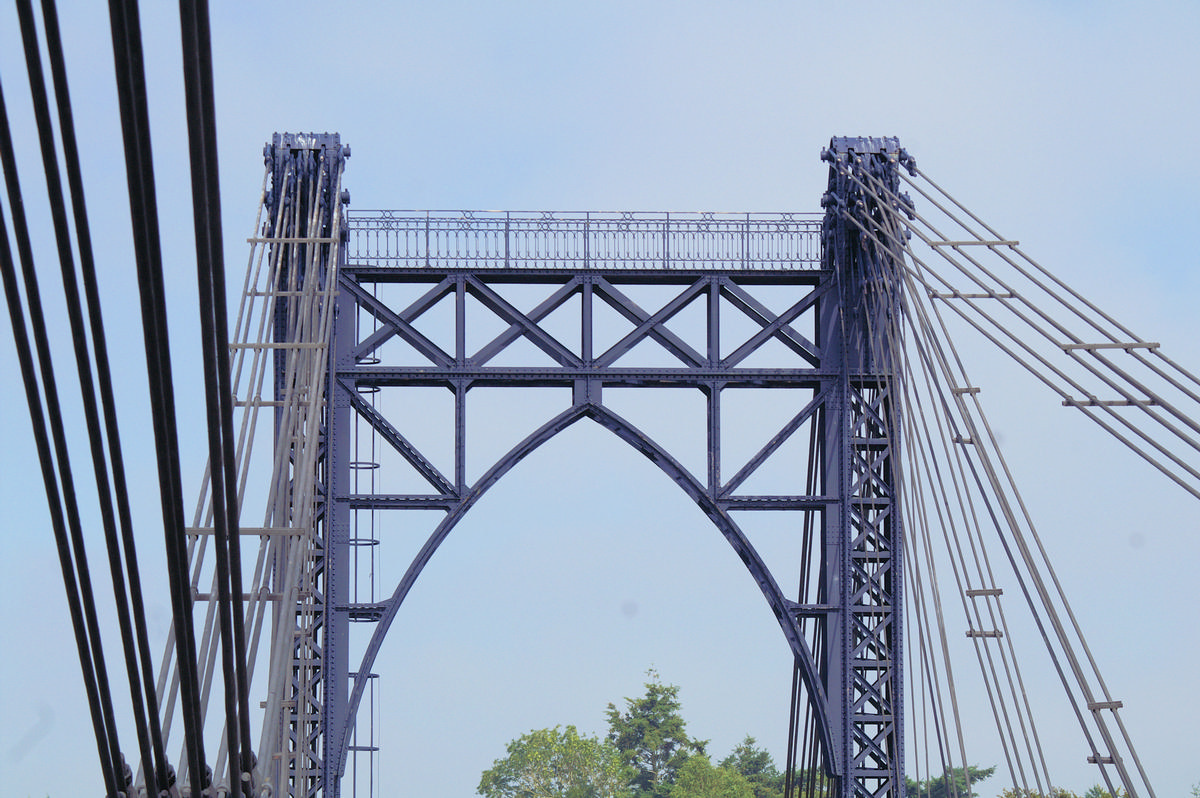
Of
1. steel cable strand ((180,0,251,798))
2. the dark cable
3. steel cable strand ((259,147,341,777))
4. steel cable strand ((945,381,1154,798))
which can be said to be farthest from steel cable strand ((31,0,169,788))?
steel cable strand ((945,381,1154,798))

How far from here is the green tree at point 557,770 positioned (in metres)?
46.5

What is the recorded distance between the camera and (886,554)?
1812 centimetres

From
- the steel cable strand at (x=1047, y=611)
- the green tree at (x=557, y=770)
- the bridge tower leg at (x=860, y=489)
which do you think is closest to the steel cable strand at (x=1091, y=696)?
the steel cable strand at (x=1047, y=611)

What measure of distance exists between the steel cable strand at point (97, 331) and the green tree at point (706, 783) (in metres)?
40.6

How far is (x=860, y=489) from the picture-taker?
1819cm

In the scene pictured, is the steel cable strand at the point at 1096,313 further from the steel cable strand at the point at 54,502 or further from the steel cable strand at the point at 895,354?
the steel cable strand at the point at 54,502

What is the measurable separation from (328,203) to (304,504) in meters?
4.81

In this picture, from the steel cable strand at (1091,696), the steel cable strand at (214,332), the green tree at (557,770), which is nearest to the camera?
the steel cable strand at (214,332)

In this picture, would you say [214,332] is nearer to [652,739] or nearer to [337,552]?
[337,552]

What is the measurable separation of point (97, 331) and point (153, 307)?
0.83 feet

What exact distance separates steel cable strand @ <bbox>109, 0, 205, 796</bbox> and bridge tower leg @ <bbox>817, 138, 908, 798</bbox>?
11.4m

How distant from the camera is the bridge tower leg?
58.2 feet

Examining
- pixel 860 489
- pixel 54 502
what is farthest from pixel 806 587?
pixel 54 502

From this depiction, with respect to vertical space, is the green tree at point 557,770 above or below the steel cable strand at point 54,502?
above
